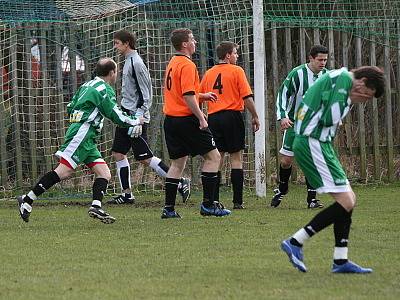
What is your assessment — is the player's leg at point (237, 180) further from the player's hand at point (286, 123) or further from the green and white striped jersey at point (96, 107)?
the green and white striped jersey at point (96, 107)

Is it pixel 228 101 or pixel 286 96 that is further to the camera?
pixel 228 101

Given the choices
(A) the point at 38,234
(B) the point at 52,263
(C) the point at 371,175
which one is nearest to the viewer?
(B) the point at 52,263

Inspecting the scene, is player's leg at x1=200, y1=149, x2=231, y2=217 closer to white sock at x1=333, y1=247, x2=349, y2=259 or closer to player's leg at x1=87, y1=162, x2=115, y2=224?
player's leg at x1=87, y1=162, x2=115, y2=224

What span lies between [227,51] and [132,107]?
1.42m

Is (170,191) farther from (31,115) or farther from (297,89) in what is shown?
(31,115)

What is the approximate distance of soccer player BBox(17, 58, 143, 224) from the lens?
34.4ft

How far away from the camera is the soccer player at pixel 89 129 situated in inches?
413

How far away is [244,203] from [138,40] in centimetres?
306

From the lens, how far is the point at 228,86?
12.0m

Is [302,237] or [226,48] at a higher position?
[226,48]

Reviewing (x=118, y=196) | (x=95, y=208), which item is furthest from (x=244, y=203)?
(x=95, y=208)

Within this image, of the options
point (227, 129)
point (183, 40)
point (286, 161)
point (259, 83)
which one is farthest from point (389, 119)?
point (183, 40)

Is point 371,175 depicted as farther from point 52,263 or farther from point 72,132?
point 52,263

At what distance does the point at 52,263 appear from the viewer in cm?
796
